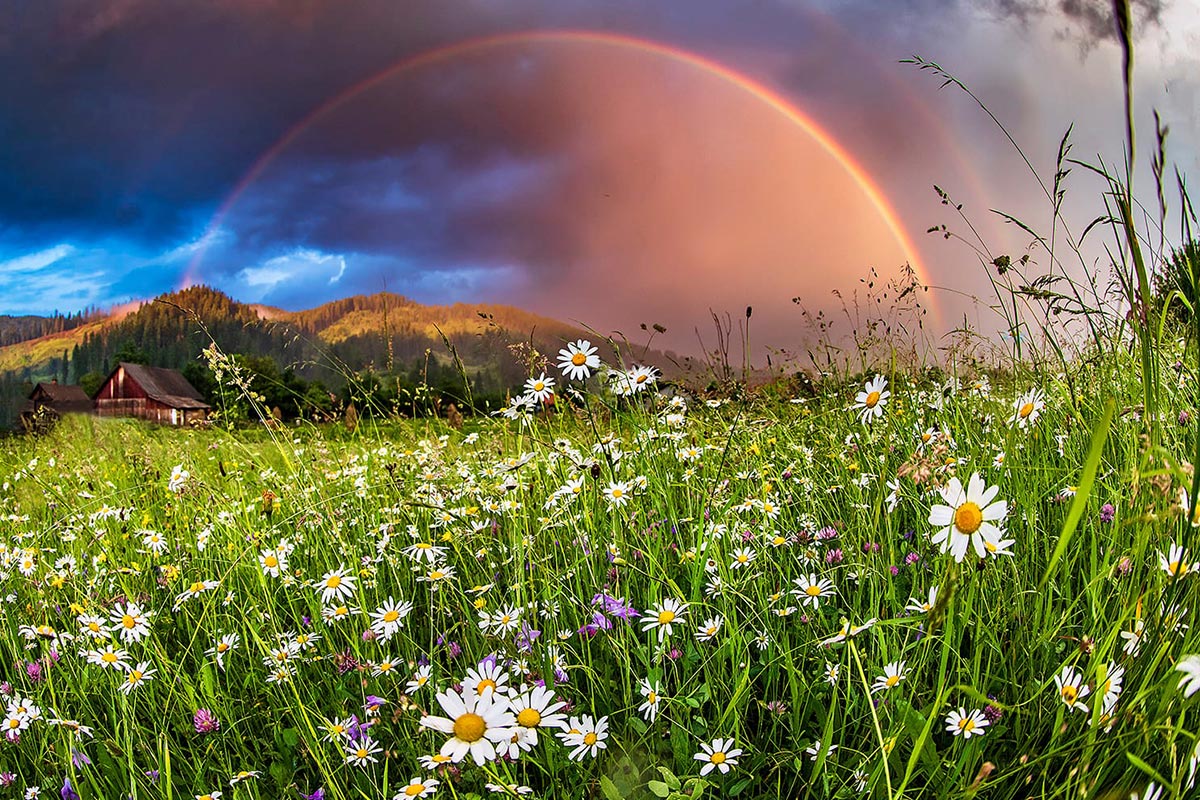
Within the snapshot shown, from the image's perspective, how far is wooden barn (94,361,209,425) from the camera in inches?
1415

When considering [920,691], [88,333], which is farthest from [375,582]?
[88,333]

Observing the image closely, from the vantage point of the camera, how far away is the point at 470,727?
112cm

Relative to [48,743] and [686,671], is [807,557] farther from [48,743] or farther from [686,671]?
[48,743]

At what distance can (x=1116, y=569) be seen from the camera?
6.33 feet

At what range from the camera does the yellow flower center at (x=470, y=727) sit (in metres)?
1.12

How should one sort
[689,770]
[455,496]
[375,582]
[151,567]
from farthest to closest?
[151,567], [455,496], [375,582], [689,770]

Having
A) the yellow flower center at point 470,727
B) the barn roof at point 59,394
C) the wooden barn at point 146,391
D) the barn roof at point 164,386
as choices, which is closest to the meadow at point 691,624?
the yellow flower center at point 470,727

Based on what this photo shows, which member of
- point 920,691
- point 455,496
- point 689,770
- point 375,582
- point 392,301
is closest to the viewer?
point 689,770

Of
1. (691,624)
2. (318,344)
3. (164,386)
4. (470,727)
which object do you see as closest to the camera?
(470,727)

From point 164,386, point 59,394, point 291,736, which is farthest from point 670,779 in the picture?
point 164,386

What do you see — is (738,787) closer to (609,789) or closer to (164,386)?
(609,789)

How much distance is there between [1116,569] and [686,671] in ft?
3.43

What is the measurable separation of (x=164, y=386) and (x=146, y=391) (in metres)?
1.20

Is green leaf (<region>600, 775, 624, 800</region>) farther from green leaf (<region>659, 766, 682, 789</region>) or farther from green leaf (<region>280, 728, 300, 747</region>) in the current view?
green leaf (<region>280, 728, 300, 747</region>)
